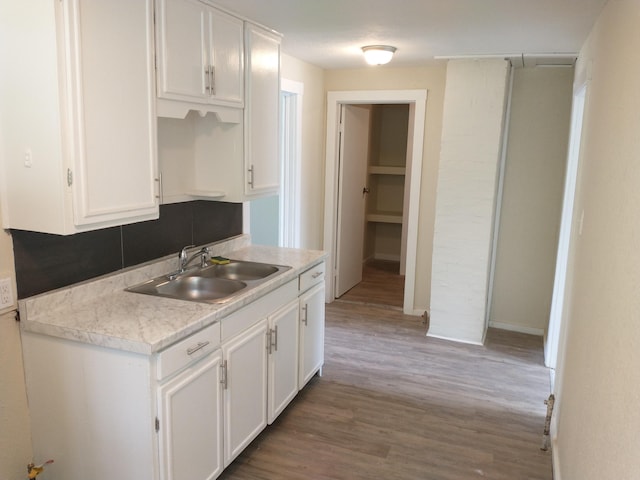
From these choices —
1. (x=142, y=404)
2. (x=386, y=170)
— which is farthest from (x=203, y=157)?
(x=386, y=170)

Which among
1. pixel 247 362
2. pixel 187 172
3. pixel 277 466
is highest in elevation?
pixel 187 172

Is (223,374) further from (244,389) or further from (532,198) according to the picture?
(532,198)

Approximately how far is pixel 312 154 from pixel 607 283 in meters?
3.41

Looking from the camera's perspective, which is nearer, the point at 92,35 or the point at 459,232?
the point at 92,35

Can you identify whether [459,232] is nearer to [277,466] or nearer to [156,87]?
[277,466]

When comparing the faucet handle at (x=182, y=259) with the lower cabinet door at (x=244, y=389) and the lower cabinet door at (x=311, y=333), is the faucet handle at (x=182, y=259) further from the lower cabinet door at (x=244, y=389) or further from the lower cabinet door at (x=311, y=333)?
the lower cabinet door at (x=311, y=333)

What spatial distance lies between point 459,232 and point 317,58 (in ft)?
Result: 6.10

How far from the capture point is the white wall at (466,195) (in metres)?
3.98

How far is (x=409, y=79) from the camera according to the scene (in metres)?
4.61

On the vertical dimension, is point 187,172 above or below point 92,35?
below

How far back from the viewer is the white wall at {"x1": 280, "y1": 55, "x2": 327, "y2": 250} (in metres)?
4.59

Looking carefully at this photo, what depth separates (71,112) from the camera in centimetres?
184

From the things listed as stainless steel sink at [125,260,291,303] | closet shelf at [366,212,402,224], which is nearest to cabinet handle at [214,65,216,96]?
stainless steel sink at [125,260,291,303]

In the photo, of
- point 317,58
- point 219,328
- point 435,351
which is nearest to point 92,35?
point 219,328
